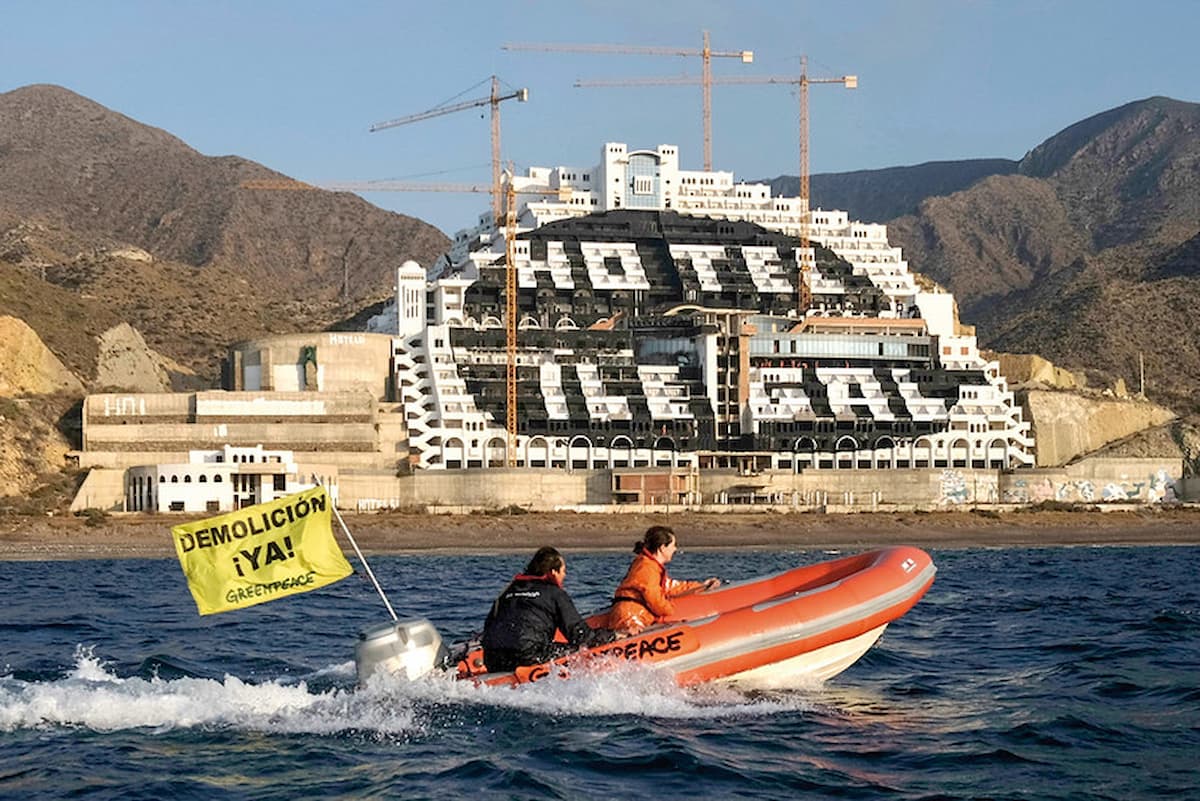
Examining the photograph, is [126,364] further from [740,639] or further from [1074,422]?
[740,639]

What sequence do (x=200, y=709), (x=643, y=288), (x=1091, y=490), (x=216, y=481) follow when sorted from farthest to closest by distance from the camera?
(x=643, y=288) → (x=1091, y=490) → (x=216, y=481) → (x=200, y=709)

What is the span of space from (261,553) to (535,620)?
3.97m

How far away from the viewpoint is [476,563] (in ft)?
230

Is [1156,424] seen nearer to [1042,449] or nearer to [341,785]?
[1042,449]

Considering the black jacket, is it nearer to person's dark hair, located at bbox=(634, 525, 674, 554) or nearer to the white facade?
person's dark hair, located at bbox=(634, 525, 674, 554)

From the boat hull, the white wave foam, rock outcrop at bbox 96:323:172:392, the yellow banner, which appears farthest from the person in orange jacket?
rock outcrop at bbox 96:323:172:392

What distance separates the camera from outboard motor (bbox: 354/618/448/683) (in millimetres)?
23266

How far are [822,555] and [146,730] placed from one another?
2322 inches

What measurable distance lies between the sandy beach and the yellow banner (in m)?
54.2

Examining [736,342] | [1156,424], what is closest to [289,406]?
[736,342]

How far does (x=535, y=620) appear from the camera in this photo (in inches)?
910

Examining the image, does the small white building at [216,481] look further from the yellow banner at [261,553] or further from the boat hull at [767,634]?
the yellow banner at [261,553]

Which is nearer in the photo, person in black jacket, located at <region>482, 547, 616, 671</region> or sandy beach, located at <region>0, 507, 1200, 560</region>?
person in black jacket, located at <region>482, 547, 616, 671</region>

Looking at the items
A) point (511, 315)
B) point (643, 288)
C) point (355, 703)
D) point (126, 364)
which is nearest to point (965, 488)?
point (643, 288)
